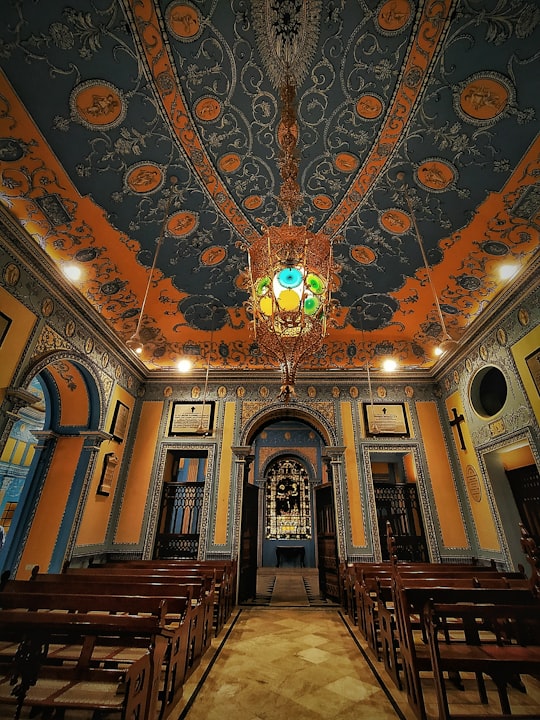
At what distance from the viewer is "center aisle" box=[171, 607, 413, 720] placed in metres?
2.75

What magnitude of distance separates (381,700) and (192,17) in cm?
662

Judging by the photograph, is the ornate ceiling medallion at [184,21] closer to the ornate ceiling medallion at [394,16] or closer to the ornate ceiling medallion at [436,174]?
the ornate ceiling medallion at [394,16]

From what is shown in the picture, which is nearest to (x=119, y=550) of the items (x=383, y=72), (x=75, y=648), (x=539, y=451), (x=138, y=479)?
(x=138, y=479)

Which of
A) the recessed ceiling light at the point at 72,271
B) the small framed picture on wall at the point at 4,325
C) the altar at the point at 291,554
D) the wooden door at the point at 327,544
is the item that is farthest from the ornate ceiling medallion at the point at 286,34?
the altar at the point at 291,554

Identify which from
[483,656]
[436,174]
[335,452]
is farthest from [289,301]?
[335,452]

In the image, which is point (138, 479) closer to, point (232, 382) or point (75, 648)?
point (232, 382)

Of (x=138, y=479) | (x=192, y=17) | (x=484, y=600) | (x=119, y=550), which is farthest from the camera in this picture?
(x=138, y=479)

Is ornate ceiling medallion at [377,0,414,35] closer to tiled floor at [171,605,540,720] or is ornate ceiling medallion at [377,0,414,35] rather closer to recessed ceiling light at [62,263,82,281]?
recessed ceiling light at [62,263,82,281]

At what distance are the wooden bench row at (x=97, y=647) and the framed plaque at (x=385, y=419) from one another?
18.7 feet

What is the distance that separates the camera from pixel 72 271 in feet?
18.0

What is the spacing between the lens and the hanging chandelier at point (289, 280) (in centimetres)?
367

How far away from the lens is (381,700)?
9.65 feet

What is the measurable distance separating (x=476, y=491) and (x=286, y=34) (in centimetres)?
833

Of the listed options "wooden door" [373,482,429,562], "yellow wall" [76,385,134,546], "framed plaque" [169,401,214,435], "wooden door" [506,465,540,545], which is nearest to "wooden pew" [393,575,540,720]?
"wooden door" [506,465,540,545]
